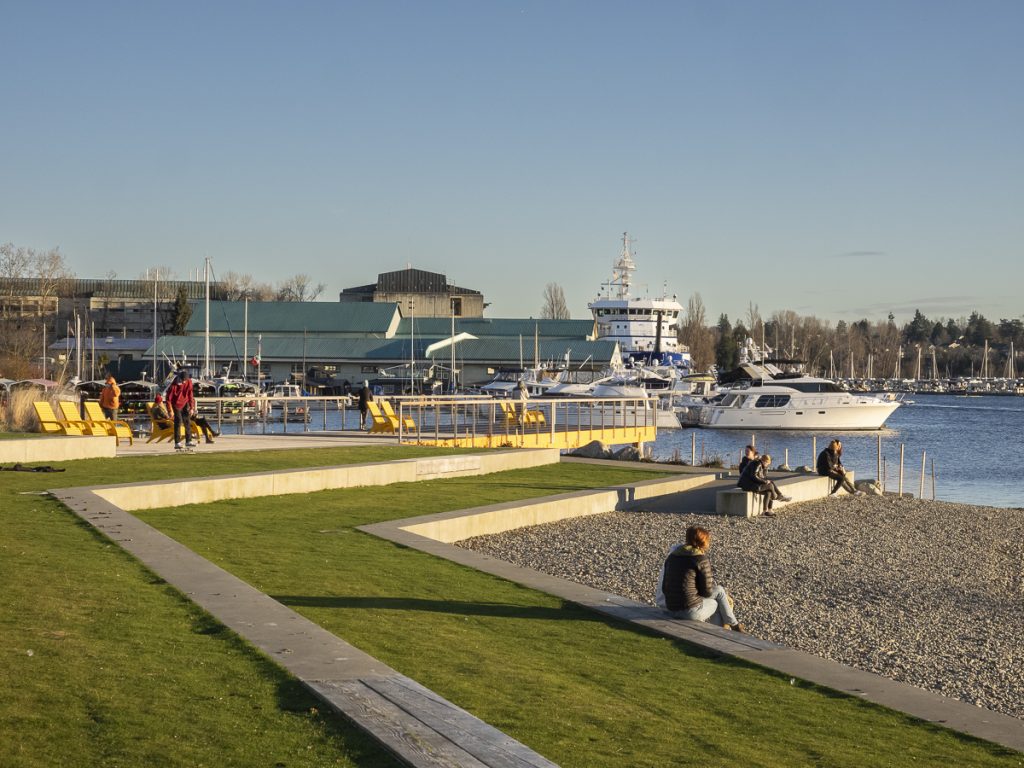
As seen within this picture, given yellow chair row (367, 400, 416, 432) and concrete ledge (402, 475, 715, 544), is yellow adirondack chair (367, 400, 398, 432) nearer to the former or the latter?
yellow chair row (367, 400, 416, 432)

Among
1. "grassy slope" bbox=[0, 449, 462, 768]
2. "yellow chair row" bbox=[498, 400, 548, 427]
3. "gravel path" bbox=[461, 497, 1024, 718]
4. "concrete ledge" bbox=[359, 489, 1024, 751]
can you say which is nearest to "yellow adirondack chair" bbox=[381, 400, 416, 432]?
"yellow chair row" bbox=[498, 400, 548, 427]

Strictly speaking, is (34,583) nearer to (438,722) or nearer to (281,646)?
(281,646)

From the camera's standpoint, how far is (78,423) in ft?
90.0

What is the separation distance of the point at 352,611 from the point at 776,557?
9255mm

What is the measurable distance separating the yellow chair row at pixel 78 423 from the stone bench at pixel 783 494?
1266 centimetres

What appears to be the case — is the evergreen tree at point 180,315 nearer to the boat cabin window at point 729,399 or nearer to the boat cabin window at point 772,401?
the boat cabin window at point 729,399

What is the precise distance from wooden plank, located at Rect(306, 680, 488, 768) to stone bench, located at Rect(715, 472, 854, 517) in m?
15.7

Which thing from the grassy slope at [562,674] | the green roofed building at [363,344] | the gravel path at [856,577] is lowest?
the gravel path at [856,577]

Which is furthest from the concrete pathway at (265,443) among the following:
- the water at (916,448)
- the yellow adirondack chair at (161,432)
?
the water at (916,448)

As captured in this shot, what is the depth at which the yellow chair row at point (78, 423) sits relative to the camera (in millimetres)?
27391

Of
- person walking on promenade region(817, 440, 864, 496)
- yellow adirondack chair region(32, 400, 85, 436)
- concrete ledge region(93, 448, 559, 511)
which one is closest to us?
concrete ledge region(93, 448, 559, 511)

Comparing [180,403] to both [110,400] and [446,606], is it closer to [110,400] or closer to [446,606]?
[110,400]

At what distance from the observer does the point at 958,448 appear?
65812mm

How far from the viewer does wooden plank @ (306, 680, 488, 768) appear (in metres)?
5.66
